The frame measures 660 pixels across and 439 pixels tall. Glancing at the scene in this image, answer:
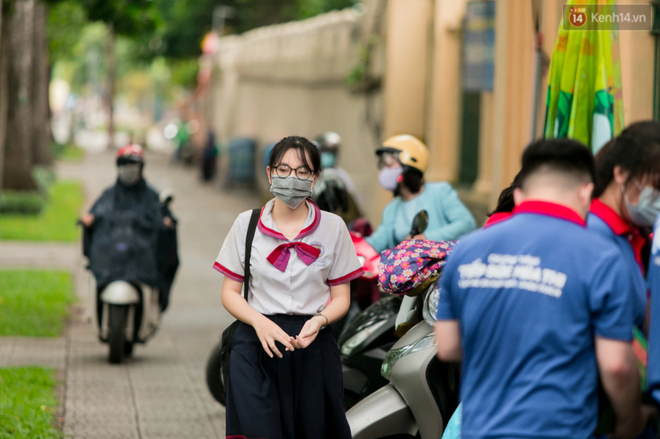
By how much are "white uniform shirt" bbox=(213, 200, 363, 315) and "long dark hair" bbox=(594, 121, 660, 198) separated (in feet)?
4.22

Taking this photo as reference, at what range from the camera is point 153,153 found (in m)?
49.8

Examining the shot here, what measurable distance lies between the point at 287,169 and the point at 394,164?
80.7 inches

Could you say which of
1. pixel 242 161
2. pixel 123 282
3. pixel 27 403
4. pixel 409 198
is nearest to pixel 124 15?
pixel 123 282

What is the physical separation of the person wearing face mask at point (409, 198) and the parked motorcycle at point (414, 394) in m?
1.63

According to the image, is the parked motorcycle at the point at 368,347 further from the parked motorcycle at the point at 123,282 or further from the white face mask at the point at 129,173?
the white face mask at the point at 129,173

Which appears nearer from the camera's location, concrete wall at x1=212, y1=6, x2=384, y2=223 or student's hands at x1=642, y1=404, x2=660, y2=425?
student's hands at x1=642, y1=404, x2=660, y2=425

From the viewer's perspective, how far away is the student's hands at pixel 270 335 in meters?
3.78

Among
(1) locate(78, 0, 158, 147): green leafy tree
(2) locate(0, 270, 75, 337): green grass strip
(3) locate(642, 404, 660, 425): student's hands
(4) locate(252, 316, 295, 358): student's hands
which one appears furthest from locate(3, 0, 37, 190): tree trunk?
(3) locate(642, 404, 660, 425): student's hands

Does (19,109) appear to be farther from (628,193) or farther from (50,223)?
(628,193)

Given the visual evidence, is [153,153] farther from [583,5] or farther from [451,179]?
[583,5]

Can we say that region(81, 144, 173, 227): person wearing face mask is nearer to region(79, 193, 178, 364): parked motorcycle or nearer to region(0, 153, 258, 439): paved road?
region(79, 193, 178, 364): parked motorcycle

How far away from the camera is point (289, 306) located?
389cm

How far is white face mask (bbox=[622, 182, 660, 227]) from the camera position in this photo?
2889 mm

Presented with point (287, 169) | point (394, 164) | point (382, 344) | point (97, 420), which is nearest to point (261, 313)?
point (287, 169)
